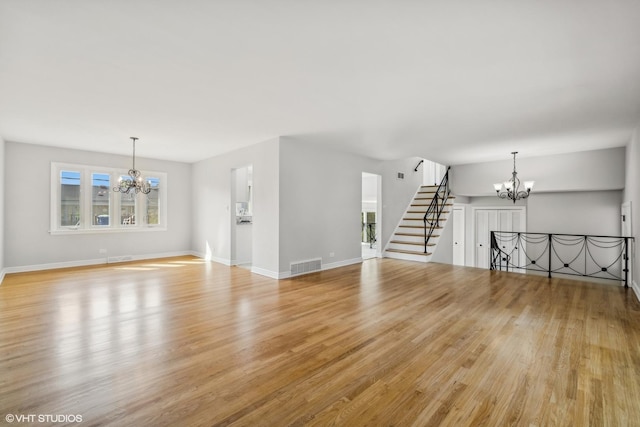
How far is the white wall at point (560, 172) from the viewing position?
6.50 meters

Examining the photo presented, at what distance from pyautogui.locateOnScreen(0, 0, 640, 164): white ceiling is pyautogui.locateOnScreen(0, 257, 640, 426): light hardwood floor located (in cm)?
269

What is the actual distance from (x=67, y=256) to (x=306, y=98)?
267 inches

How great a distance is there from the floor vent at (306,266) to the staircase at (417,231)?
2608mm

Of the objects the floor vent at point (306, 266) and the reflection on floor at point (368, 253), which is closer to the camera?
the floor vent at point (306, 266)

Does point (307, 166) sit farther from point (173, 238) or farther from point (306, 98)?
point (173, 238)

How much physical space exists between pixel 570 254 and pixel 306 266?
7.11 meters

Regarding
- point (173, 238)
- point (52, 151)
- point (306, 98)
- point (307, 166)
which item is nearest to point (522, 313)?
point (306, 98)

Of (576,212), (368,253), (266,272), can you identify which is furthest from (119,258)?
(576,212)

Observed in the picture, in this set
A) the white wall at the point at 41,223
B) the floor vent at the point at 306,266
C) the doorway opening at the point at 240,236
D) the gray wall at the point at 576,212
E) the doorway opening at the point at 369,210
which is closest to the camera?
the floor vent at the point at 306,266

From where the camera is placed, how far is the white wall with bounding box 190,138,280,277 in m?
5.73

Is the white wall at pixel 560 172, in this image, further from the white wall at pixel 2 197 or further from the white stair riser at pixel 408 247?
the white wall at pixel 2 197

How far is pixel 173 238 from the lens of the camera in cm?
843

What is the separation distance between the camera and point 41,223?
21.0 ft

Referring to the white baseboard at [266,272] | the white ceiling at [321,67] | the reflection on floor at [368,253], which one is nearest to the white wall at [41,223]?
the white ceiling at [321,67]
